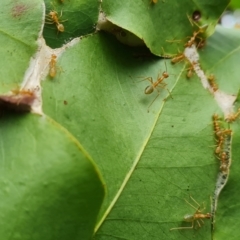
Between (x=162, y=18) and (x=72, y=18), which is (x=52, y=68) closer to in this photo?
(x=72, y=18)

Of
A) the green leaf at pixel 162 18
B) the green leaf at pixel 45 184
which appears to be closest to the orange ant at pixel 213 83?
the green leaf at pixel 162 18

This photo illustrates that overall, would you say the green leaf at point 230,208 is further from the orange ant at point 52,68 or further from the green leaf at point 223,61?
the orange ant at point 52,68

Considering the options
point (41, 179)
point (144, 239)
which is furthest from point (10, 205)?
point (144, 239)

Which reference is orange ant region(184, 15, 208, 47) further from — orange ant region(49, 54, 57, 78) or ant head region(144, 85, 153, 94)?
orange ant region(49, 54, 57, 78)

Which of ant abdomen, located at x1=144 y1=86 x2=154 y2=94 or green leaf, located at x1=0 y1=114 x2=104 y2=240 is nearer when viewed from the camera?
green leaf, located at x1=0 y1=114 x2=104 y2=240

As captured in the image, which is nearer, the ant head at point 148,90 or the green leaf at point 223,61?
the ant head at point 148,90

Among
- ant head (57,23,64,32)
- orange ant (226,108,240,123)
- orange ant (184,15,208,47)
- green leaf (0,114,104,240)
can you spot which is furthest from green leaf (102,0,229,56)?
green leaf (0,114,104,240)
